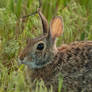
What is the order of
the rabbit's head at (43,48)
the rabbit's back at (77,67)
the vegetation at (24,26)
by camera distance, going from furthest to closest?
the vegetation at (24,26), the rabbit's head at (43,48), the rabbit's back at (77,67)

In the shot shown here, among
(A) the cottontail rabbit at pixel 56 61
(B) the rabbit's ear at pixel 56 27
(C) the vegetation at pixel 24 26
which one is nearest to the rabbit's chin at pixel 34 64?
(A) the cottontail rabbit at pixel 56 61

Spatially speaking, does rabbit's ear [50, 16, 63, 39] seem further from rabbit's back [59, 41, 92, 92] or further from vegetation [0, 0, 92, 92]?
vegetation [0, 0, 92, 92]

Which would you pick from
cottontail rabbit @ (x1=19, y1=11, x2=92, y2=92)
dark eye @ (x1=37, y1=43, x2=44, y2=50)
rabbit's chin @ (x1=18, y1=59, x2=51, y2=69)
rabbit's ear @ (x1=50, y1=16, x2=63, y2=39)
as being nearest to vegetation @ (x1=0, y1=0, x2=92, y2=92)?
rabbit's chin @ (x1=18, y1=59, x2=51, y2=69)

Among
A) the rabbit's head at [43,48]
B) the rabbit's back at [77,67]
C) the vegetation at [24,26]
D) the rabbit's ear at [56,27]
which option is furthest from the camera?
the vegetation at [24,26]

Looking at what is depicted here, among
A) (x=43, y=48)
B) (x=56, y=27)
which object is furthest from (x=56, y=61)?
(x=56, y=27)

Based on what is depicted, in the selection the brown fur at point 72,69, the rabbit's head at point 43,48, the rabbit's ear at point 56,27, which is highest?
the rabbit's ear at point 56,27

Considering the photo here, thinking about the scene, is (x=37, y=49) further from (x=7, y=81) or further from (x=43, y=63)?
(x=7, y=81)

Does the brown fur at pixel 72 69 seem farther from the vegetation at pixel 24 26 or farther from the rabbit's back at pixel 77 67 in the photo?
the vegetation at pixel 24 26

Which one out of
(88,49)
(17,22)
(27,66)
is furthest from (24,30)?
(88,49)
